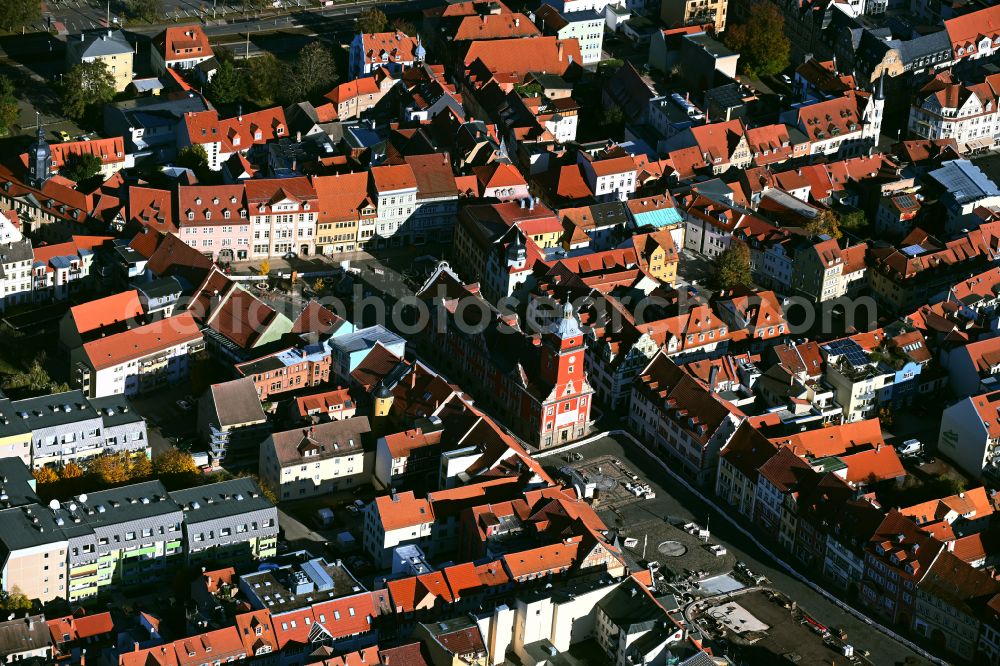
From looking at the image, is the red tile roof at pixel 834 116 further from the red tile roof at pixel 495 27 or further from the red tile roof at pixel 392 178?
the red tile roof at pixel 392 178

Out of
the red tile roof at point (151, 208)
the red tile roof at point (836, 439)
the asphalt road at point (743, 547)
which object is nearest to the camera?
the asphalt road at point (743, 547)

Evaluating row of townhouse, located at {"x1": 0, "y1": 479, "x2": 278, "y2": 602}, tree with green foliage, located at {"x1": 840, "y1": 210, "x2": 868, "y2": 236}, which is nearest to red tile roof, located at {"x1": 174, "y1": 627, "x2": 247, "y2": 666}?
row of townhouse, located at {"x1": 0, "y1": 479, "x2": 278, "y2": 602}

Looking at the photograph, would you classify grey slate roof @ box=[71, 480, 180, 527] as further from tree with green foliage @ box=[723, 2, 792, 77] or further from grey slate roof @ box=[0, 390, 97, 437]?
tree with green foliage @ box=[723, 2, 792, 77]

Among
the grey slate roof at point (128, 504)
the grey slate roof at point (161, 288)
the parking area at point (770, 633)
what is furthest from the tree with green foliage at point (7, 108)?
the parking area at point (770, 633)

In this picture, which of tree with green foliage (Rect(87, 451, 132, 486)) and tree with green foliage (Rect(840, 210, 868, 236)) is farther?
tree with green foliage (Rect(840, 210, 868, 236))

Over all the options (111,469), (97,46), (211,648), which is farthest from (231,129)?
(211,648)

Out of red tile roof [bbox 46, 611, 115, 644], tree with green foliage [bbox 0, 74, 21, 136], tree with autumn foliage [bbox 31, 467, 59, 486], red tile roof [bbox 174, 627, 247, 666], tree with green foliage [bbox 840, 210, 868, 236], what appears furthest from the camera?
tree with green foliage [bbox 0, 74, 21, 136]

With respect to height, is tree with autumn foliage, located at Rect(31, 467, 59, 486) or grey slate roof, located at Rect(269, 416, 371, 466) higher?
grey slate roof, located at Rect(269, 416, 371, 466)
